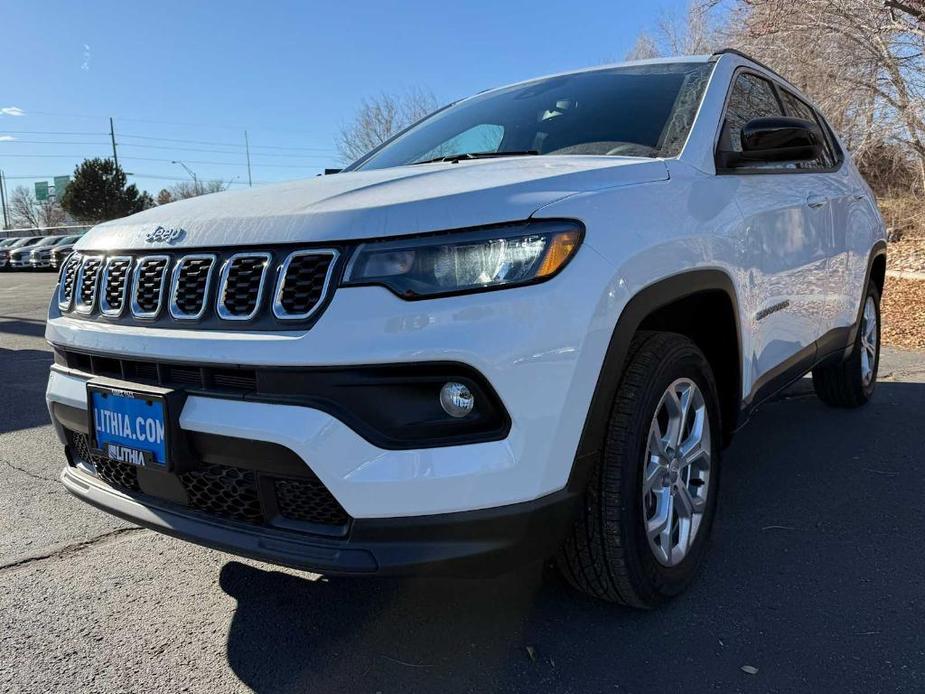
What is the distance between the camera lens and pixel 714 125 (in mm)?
2762

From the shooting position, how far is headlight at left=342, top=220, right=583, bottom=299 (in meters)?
1.75

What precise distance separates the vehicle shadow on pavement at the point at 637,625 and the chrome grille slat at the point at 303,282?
1.00 meters

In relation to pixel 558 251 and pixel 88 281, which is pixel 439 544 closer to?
pixel 558 251

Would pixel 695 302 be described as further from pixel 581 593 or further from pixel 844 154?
pixel 844 154

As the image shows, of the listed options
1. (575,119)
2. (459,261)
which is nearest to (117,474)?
(459,261)

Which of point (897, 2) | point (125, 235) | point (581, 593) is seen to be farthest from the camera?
point (897, 2)

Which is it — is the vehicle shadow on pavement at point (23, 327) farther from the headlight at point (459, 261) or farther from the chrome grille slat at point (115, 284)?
the headlight at point (459, 261)

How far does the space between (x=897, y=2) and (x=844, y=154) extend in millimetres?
9154

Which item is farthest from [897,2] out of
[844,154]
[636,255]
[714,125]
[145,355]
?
[145,355]

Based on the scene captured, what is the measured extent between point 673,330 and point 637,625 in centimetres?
95

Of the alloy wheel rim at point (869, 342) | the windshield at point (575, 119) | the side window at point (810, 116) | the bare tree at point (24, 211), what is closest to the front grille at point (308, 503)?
the windshield at point (575, 119)

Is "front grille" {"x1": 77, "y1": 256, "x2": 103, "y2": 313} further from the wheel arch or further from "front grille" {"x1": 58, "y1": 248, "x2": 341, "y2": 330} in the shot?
the wheel arch

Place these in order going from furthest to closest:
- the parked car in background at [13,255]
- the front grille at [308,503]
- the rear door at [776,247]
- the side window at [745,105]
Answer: the parked car in background at [13,255]
the side window at [745,105]
the rear door at [776,247]
the front grille at [308,503]

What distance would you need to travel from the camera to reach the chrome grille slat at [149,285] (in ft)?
6.84
